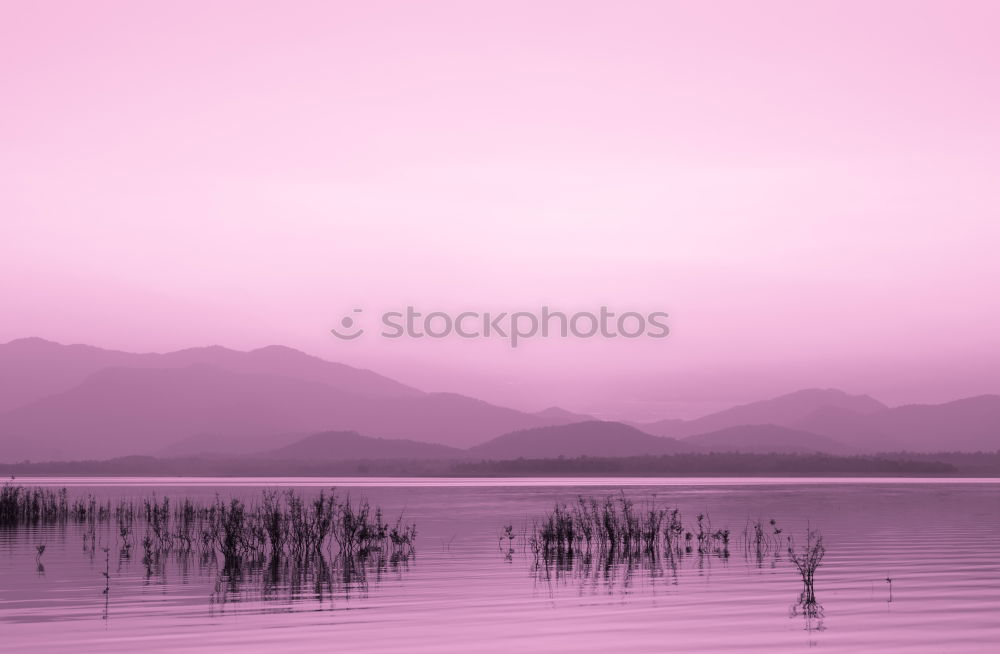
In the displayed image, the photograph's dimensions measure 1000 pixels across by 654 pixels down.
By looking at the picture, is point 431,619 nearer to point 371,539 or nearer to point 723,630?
point 723,630

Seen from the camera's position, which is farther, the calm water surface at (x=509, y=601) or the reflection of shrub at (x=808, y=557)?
the reflection of shrub at (x=808, y=557)

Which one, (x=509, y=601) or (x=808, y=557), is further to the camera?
(x=808, y=557)

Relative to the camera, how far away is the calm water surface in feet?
52.5

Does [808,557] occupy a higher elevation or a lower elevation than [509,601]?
higher

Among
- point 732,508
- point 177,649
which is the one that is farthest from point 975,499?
point 177,649

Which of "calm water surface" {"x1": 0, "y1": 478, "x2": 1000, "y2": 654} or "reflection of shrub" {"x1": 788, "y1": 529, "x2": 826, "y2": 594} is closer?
"calm water surface" {"x1": 0, "y1": 478, "x2": 1000, "y2": 654}

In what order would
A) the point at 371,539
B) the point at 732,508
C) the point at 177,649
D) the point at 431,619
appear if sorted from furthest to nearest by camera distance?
the point at 732,508 → the point at 371,539 → the point at 431,619 → the point at 177,649

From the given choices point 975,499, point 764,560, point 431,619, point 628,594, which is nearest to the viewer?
point 431,619

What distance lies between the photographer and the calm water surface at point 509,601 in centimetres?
1602

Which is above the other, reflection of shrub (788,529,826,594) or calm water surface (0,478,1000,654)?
reflection of shrub (788,529,826,594)

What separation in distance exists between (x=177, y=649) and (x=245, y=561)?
11.8 meters

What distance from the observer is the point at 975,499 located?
2271 inches

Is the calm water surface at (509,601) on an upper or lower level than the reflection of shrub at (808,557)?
lower

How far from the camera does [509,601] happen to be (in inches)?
Result: 792
